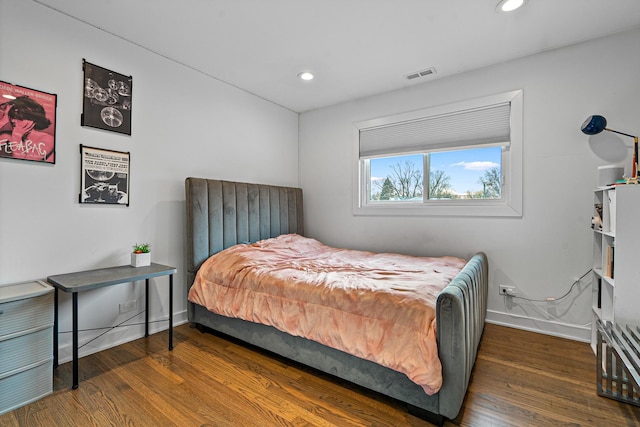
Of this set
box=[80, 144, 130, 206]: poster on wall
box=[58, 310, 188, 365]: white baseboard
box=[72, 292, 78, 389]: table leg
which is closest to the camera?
box=[72, 292, 78, 389]: table leg

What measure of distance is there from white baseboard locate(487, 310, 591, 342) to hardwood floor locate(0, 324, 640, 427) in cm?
22

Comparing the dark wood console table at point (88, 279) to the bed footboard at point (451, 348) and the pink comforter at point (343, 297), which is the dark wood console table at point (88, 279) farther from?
the bed footboard at point (451, 348)

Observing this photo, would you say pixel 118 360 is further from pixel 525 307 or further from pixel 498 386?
pixel 525 307

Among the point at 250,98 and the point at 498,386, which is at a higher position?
the point at 250,98

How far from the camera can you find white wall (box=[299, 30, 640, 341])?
2.47 metres

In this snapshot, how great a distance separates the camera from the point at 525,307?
110 inches

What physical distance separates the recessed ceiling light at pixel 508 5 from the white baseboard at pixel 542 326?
8.51 feet

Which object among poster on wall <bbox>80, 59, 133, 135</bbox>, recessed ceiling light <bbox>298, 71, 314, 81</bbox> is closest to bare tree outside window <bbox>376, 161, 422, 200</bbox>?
recessed ceiling light <bbox>298, 71, 314, 81</bbox>

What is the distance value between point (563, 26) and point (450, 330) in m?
2.56

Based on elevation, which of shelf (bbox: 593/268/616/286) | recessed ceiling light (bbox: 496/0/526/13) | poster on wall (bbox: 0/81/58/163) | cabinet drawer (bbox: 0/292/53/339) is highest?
recessed ceiling light (bbox: 496/0/526/13)

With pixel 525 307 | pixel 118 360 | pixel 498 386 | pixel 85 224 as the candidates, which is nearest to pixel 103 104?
pixel 85 224

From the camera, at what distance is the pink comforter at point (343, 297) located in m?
1.59

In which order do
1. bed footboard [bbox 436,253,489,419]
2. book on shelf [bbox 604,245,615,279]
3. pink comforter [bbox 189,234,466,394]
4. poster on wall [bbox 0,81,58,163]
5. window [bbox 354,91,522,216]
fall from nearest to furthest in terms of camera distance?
bed footboard [bbox 436,253,489,419] < pink comforter [bbox 189,234,466,394] < poster on wall [bbox 0,81,58,163] < book on shelf [bbox 604,245,615,279] < window [bbox 354,91,522,216]

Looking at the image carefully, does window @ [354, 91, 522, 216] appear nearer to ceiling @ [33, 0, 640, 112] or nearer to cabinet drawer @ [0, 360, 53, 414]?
ceiling @ [33, 0, 640, 112]
